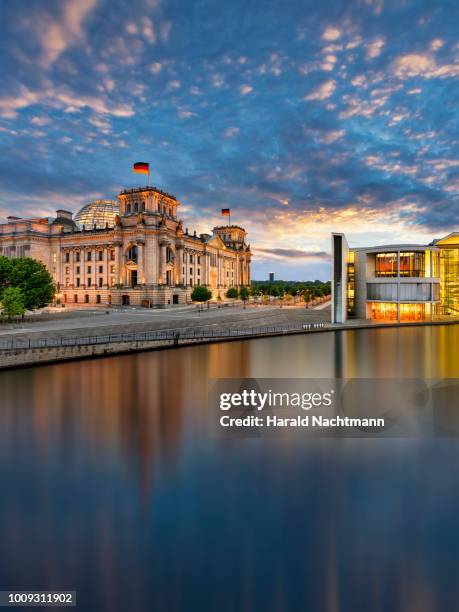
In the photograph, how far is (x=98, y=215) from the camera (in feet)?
378

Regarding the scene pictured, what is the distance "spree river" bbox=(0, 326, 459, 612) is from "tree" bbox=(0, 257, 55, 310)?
1322 inches

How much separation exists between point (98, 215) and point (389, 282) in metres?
96.0

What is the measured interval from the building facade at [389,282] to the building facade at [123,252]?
4410 cm

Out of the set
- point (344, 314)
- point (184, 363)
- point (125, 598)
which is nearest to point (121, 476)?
point (125, 598)

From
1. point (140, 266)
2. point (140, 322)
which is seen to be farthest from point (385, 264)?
point (140, 266)

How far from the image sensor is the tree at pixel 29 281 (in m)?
49.6

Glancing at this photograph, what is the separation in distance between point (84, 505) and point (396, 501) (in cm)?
1153

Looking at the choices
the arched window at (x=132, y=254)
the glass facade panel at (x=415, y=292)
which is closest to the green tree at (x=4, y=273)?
the arched window at (x=132, y=254)

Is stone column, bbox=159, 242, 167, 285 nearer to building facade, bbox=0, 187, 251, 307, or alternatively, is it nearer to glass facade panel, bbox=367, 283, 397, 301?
building facade, bbox=0, 187, 251, 307

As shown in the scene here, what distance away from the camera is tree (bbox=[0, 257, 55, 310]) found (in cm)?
4956

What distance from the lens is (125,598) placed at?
858 cm

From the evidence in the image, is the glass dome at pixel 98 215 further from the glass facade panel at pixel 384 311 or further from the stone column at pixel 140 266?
the glass facade panel at pixel 384 311

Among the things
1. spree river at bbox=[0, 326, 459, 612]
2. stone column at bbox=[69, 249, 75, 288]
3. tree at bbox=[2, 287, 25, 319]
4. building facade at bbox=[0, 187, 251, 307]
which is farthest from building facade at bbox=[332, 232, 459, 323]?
stone column at bbox=[69, 249, 75, 288]

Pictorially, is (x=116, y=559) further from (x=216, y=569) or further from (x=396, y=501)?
(x=396, y=501)
